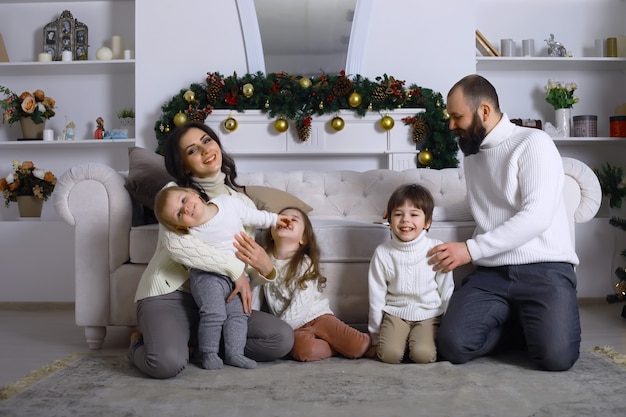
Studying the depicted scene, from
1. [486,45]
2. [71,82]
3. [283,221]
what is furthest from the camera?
[71,82]

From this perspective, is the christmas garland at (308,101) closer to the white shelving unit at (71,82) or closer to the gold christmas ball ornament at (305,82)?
the gold christmas ball ornament at (305,82)

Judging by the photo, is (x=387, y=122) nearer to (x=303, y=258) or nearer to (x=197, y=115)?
(x=197, y=115)

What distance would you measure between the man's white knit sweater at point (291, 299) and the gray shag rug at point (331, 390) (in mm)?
203

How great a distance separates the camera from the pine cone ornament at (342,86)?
4.50 meters

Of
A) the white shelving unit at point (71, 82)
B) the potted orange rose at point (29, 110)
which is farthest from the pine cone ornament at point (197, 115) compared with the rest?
the potted orange rose at point (29, 110)

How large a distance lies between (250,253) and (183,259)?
23 cm

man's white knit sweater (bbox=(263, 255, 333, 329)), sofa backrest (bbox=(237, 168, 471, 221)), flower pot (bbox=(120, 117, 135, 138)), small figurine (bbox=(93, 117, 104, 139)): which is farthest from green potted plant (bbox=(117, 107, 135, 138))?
man's white knit sweater (bbox=(263, 255, 333, 329))

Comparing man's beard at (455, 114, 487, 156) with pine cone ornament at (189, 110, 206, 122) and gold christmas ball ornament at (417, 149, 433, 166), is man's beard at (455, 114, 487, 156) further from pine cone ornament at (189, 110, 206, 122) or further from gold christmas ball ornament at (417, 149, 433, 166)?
pine cone ornament at (189, 110, 206, 122)

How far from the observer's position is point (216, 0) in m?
4.70

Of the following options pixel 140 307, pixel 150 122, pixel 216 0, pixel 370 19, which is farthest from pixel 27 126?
pixel 140 307

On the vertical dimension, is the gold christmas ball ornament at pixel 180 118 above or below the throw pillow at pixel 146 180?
above

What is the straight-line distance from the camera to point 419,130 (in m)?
4.49

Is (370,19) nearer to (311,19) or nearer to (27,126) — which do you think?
(311,19)

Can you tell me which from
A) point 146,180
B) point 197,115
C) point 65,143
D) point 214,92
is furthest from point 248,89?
point 146,180
